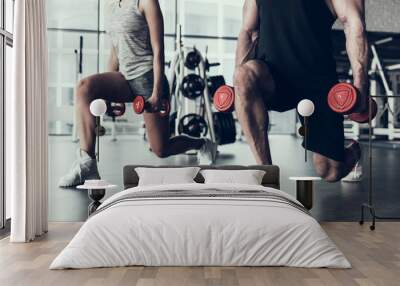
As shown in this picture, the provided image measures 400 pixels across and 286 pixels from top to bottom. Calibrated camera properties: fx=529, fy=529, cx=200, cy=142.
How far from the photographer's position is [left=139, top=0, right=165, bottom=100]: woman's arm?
6734 millimetres

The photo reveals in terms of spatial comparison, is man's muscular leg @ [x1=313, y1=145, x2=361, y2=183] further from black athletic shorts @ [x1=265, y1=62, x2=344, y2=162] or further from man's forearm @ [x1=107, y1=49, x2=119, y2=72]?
man's forearm @ [x1=107, y1=49, x2=119, y2=72]

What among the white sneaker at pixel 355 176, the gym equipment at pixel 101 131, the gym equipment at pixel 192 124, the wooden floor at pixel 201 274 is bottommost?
the wooden floor at pixel 201 274

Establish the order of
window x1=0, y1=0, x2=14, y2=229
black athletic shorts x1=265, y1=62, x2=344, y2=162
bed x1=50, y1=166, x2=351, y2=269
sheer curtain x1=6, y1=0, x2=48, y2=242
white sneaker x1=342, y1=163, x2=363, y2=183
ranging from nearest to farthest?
1. bed x1=50, y1=166, x2=351, y2=269
2. sheer curtain x1=6, y1=0, x2=48, y2=242
3. window x1=0, y1=0, x2=14, y2=229
4. black athletic shorts x1=265, y1=62, x2=344, y2=162
5. white sneaker x1=342, y1=163, x2=363, y2=183

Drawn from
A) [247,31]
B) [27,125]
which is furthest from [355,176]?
[27,125]

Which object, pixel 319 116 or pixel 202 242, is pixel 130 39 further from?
pixel 202 242

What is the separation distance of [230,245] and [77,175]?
125 inches

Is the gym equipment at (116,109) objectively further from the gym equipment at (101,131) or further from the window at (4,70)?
the window at (4,70)

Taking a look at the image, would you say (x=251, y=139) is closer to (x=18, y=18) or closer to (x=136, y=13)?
(x=136, y=13)

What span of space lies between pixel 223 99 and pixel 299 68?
103cm

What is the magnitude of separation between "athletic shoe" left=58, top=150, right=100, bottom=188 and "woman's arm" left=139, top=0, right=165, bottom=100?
3.90ft

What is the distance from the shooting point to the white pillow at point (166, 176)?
6.20 meters

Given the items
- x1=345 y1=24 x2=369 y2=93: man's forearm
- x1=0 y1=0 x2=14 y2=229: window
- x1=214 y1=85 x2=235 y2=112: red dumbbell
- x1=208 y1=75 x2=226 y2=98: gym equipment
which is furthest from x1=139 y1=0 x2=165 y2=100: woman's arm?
x1=345 y1=24 x2=369 y2=93: man's forearm

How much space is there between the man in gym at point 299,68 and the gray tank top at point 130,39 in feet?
3.98

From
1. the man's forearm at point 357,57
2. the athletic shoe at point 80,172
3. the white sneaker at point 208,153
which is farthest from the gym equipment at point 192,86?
the man's forearm at point 357,57
